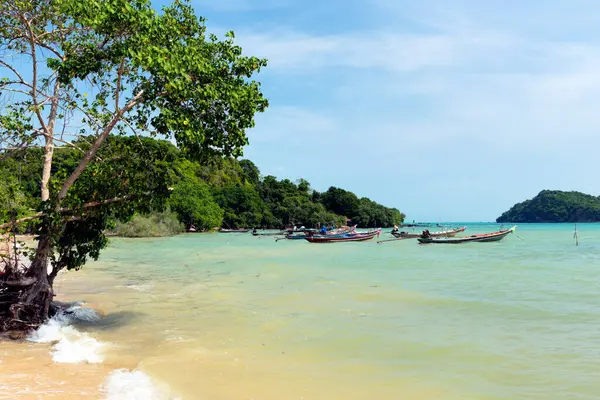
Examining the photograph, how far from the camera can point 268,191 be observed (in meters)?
96.8

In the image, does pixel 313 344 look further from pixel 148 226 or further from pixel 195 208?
pixel 195 208

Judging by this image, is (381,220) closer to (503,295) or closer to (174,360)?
(503,295)

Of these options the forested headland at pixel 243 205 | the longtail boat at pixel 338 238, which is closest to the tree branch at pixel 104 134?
the forested headland at pixel 243 205

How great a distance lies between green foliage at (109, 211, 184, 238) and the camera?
5606 centimetres

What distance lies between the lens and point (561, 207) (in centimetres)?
13950

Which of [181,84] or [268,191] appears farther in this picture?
[268,191]

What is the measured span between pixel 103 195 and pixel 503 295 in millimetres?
11121

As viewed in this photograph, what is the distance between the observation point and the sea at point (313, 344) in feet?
19.4

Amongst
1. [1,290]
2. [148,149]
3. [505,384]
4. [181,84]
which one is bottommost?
[505,384]

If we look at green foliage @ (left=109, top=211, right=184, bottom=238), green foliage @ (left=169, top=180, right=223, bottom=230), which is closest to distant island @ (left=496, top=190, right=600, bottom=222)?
green foliage @ (left=169, top=180, right=223, bottom=230)

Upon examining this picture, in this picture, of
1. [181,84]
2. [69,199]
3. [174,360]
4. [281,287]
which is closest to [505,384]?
[174,360]

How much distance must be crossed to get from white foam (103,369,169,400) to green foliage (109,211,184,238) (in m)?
49.7

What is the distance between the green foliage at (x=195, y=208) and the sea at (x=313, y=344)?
55.3 metres

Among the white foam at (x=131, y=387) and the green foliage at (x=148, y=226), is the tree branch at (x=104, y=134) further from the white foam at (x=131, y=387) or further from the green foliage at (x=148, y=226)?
the green foliage at (x=148, y=226)
